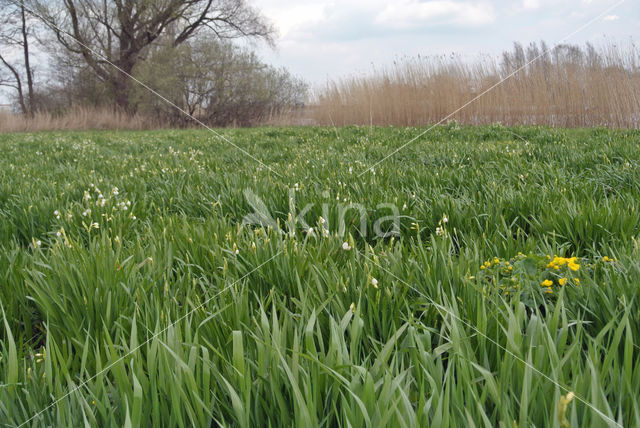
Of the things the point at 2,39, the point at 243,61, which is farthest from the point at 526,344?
the point at 2,39

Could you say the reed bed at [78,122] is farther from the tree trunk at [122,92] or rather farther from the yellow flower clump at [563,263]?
the yellow flower clump at [563,263]

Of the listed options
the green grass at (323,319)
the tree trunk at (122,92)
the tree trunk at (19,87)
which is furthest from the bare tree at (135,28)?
the green grass at (323,319)

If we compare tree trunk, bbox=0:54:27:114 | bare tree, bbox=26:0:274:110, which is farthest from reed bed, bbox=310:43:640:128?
tree trunk, bbox=0:54:27:114

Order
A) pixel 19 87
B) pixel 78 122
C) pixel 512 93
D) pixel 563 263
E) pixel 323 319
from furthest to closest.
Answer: pixel 19 87
pixel 78 122
pixel 512 93
pixel 563 263
pixel 323 319

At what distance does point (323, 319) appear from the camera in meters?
1.47

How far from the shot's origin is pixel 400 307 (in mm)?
1542

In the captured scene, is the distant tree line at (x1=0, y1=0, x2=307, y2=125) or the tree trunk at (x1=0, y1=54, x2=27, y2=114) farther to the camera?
the tree trunk at (x1=0, y1=54, x2=27, y2=114)

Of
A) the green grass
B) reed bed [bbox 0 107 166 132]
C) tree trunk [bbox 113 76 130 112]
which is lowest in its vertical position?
the green grass

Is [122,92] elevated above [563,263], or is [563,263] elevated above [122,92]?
[122,92]

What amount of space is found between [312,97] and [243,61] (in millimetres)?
7447

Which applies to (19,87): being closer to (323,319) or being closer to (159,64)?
(159,64)

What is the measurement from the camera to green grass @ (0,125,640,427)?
100 centimetres

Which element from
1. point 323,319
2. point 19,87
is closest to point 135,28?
point 19,87

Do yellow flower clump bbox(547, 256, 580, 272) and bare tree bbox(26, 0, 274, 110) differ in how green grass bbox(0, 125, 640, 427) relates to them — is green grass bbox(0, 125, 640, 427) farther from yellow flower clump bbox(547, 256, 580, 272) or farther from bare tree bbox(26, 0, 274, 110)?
bare tree bbox(26, 0, 274, 110)
